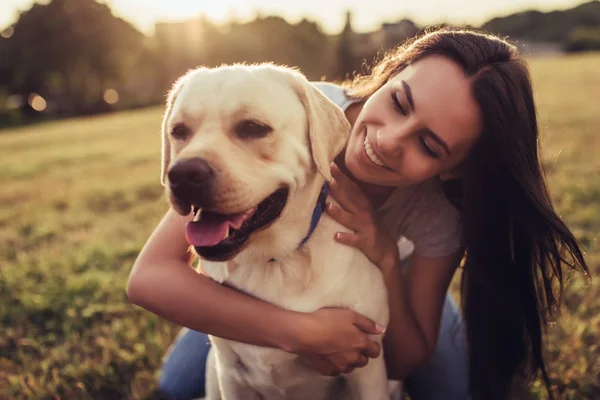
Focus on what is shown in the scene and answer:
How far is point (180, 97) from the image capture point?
1.96 meters

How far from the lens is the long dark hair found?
2221mm

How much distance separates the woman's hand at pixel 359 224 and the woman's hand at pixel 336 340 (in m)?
0.28

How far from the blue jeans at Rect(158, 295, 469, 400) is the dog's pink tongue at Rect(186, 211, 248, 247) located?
130cm

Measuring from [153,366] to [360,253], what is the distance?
160 cm

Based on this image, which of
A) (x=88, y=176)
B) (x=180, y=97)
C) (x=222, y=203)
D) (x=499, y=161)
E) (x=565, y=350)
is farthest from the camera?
(x=88, y=176)

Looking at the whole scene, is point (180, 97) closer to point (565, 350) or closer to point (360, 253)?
point (360, 253)

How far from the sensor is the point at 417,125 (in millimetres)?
2135

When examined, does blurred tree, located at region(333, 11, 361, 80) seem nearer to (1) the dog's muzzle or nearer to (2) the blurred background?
(2) the blurred background

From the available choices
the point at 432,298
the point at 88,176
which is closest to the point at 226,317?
the point at 432,298

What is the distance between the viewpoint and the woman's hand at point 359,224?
2092mm

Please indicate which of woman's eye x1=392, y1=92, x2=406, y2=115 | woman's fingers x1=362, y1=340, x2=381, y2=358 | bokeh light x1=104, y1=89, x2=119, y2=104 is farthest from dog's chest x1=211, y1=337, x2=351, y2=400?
bokeh light x1=104, y1=89, x2=119, y2=104

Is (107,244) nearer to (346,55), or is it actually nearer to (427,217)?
(427,217)

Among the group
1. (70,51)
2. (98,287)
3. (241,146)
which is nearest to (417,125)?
(241,146)

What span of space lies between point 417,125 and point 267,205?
75 centimetres
